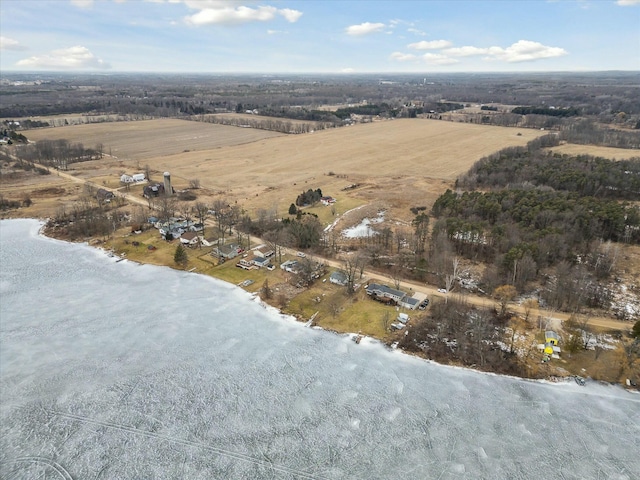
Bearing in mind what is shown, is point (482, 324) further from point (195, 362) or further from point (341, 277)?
point (195, 362)

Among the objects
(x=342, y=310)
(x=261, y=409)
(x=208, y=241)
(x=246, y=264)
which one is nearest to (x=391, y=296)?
(x=342, y=310)

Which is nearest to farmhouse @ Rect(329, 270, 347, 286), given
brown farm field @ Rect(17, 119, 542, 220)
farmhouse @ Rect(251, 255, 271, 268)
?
farmhouse @ Rect(251, 255, 271, 268)

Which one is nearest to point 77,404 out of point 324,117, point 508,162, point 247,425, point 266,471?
point 247,425

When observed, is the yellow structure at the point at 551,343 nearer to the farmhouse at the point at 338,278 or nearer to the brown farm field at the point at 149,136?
the farmhouse at the point at 338,278

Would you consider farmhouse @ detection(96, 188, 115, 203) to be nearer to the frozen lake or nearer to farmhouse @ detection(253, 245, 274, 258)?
the frozen lake

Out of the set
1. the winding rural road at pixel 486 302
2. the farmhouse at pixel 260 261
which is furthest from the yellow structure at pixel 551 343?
the farmhouse at pixel 260 261

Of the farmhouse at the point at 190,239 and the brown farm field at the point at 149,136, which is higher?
the brown farm field at the point at 149,136
